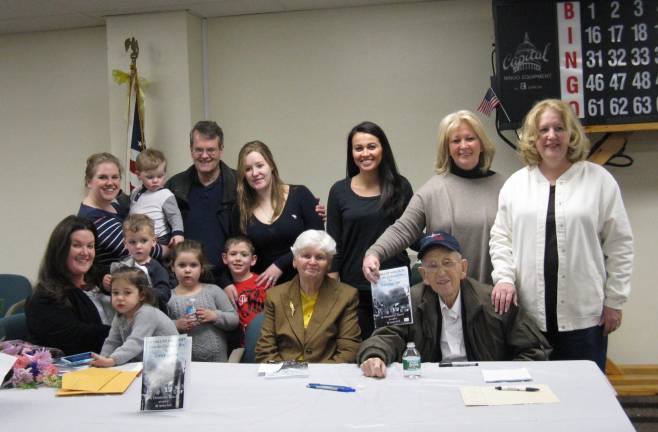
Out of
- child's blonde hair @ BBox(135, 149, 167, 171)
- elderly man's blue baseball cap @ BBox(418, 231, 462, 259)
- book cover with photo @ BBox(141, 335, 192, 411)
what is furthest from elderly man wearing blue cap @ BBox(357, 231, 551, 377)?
child's blonde hair @ BBox(135, 149, 167, 171)

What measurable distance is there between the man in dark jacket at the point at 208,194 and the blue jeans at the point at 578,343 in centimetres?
Result: 172

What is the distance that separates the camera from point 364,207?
11.3 feet

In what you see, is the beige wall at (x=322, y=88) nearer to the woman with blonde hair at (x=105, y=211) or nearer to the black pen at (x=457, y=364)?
the woman with blonde hair at (x=105, y=211)

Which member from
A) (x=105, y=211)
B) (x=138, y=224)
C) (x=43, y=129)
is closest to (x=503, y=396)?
(x=138, y=224)

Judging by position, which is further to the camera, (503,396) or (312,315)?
(312,315)

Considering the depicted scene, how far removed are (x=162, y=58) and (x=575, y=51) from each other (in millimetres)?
2896

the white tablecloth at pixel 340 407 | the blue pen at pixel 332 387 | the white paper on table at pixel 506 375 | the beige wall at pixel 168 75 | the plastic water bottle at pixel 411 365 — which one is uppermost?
the beige wall at pixel 168 75

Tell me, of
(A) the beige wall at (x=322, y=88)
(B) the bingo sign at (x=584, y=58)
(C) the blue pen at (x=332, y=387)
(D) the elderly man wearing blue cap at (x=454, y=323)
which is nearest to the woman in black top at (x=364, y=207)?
(D) the elderly man wearing blue cap at (x=454, y=323)

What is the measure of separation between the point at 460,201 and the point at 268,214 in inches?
41.1

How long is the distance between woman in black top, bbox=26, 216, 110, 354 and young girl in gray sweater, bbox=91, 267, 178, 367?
0.11 m

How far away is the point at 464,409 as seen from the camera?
7.12 feet

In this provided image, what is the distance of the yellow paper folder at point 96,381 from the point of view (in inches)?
97.4

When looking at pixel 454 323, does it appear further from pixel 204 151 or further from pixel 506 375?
pixel 204 151

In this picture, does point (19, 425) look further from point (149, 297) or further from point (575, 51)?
point (575, 51)
